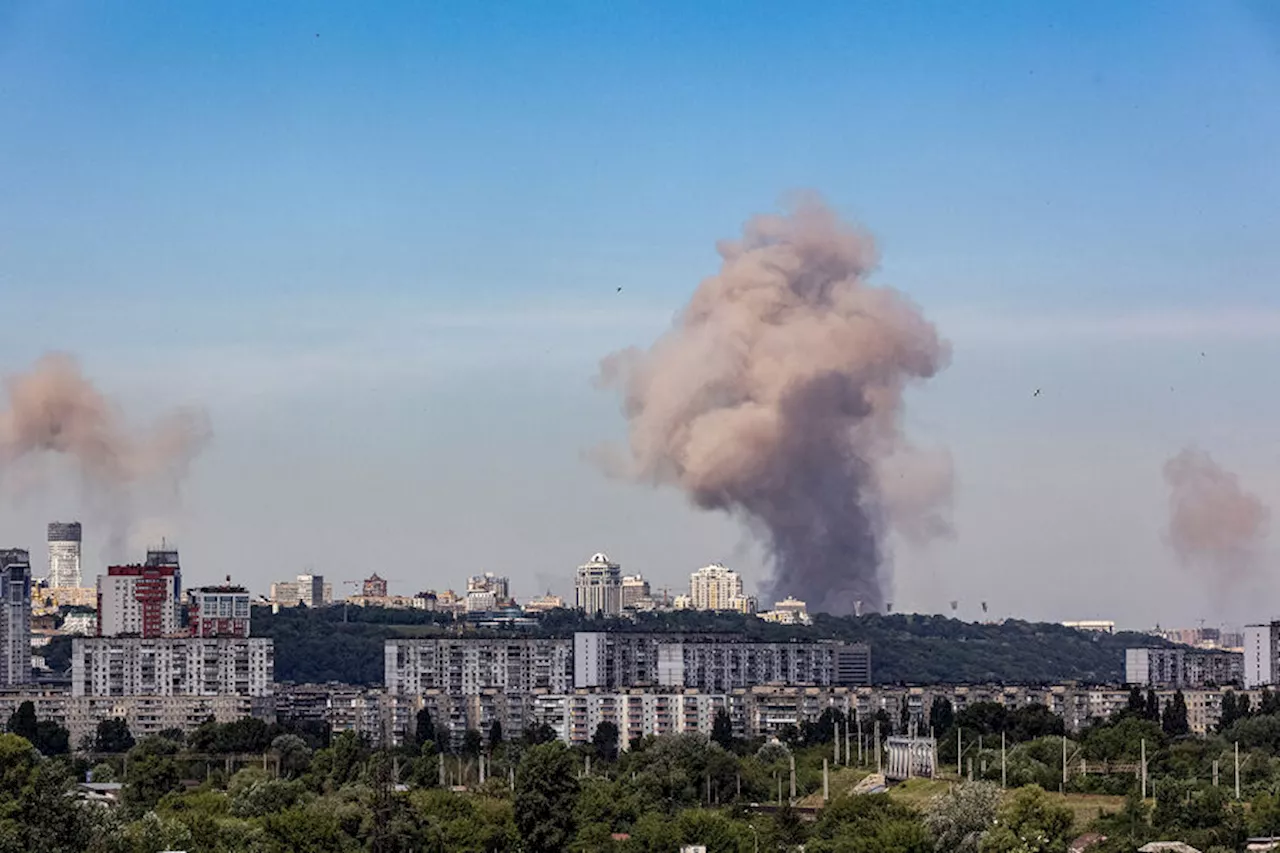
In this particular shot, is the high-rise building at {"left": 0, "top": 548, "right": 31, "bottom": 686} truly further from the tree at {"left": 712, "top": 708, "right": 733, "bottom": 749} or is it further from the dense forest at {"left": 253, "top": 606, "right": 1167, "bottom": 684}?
the tree at {"left": 712, "top": 708, "right": 733, "bottom": 749}

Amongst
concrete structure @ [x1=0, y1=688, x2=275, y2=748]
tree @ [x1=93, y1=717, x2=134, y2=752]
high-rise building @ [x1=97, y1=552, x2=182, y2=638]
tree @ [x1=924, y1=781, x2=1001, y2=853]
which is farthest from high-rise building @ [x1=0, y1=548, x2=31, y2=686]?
tree @ [x1=924, y1=781, x2=1001, y2=853]

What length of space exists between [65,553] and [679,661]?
63337 millimetres

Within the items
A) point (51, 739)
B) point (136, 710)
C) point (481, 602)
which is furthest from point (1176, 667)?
point (51, 739)

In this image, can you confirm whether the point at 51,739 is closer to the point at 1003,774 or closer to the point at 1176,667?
the point at 1003,774

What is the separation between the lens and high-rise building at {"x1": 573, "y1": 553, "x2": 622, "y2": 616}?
115m

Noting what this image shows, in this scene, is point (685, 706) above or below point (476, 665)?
below

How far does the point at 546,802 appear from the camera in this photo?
117 ft

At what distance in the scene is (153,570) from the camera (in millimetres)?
83125

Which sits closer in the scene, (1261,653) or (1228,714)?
(1228,714)

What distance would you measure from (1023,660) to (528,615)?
61.1 ft

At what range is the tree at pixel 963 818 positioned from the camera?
32375 mm

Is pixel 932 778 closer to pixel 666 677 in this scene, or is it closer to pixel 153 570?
pixel 666 677

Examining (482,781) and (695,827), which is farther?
(482,781)

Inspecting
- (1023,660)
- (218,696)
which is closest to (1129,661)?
(1023,660)
